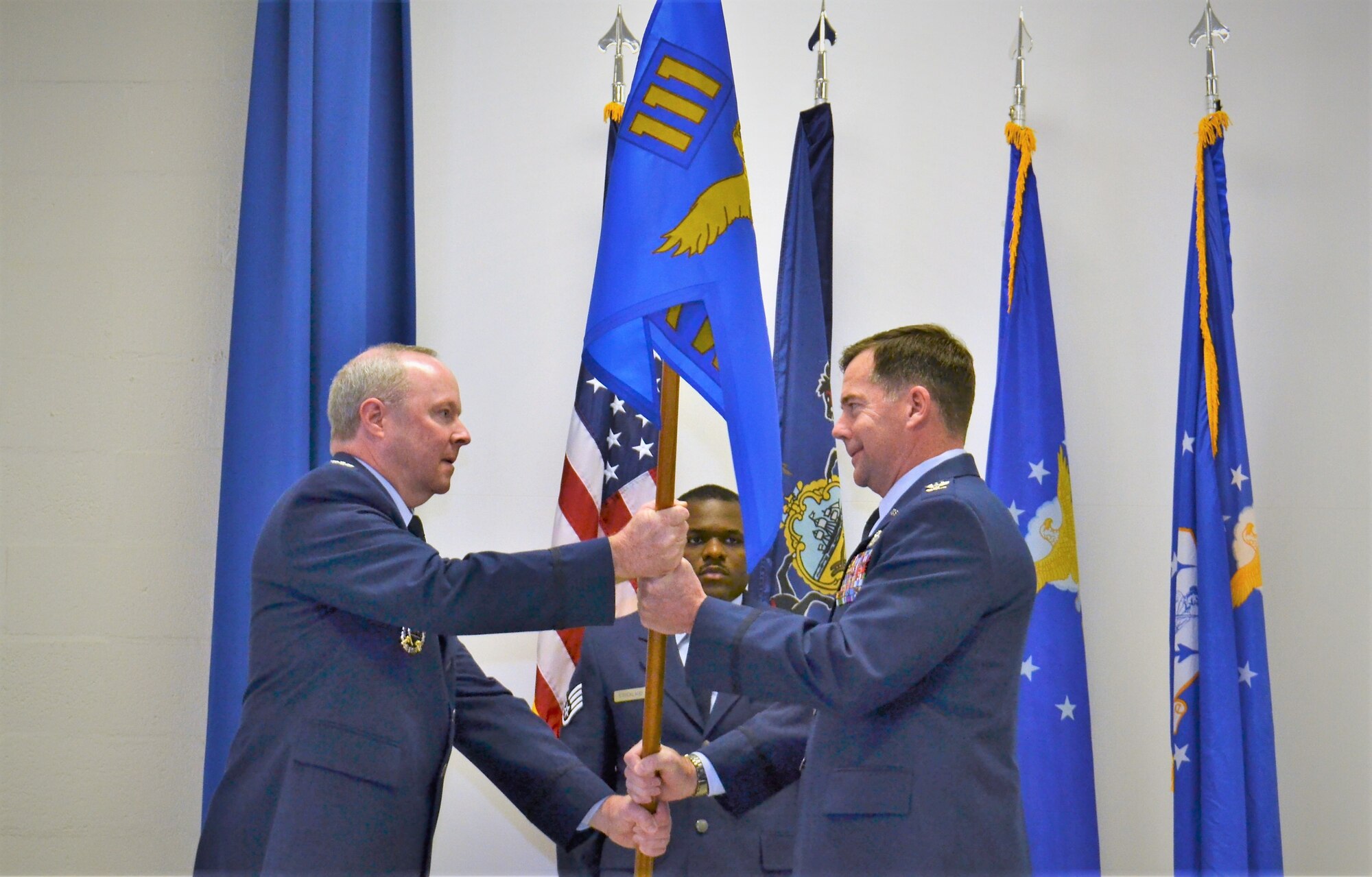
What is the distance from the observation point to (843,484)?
3672 millimetres

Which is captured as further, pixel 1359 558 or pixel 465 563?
pixel 1359 558

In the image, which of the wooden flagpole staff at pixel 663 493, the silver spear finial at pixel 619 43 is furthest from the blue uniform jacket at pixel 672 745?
the silver spear finial at pixel 619 43

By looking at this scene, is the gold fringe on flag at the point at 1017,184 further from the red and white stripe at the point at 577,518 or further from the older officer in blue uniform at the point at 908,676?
the older officer in blue uniform at the point at 908,676

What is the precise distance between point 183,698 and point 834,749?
7.53ft

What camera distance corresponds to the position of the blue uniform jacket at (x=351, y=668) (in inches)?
82.9

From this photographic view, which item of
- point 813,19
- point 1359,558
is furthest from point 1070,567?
point 813,19

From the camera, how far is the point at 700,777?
2.61 metres

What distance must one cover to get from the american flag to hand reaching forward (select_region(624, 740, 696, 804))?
92 cm

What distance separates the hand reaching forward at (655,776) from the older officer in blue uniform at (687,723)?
210mm

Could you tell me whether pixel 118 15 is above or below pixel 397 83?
above

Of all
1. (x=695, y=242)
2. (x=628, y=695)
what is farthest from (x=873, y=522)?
(x=628, y=695)

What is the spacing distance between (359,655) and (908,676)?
0.99 meters

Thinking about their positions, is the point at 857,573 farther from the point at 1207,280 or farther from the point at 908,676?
the point at 1207,280

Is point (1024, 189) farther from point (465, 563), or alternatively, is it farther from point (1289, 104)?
point (465, 563)
